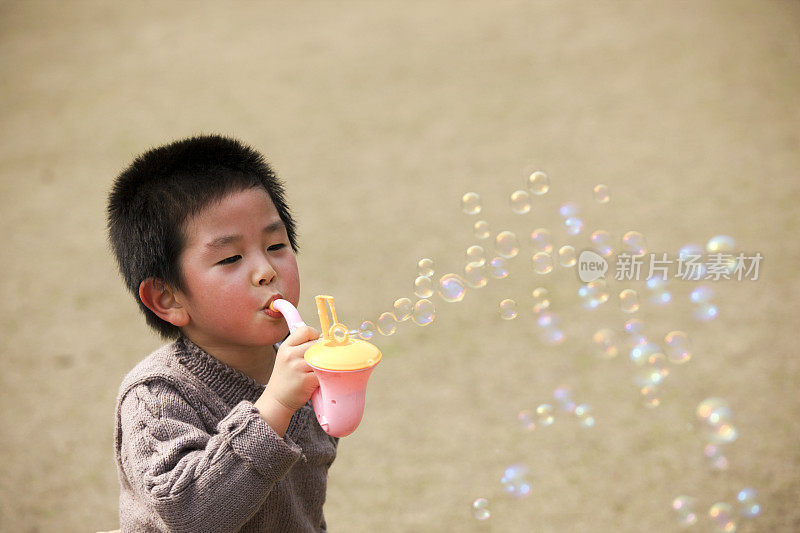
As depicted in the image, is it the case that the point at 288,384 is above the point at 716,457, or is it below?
above

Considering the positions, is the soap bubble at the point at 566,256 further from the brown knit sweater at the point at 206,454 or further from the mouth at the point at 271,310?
the mouth at the point at 271,310

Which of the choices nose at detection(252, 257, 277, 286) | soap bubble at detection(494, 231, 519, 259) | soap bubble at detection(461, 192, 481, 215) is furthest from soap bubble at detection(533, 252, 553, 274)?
nose at detection(252, 257, 277, 286)

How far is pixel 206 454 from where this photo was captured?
2.98 feet

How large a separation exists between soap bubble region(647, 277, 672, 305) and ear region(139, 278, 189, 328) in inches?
79.8

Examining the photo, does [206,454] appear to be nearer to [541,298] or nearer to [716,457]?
[716,457]

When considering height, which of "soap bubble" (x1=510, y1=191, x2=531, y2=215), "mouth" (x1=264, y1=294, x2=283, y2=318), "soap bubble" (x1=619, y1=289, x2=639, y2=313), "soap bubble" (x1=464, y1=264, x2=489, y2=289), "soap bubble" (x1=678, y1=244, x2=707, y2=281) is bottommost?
"soap bubble" (x1=678, y1=244, x2=707, y2=281)

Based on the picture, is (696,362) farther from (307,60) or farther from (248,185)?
(307,60)

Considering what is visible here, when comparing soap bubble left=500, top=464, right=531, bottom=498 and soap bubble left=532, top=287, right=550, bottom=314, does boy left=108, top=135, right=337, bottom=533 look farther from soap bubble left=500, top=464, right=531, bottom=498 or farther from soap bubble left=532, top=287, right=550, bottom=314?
soap bubble left=500, top=464, right=531, bottom=498

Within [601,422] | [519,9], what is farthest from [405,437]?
[519,9]

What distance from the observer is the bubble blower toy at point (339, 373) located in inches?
35.2

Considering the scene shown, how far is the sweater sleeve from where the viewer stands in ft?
2.92

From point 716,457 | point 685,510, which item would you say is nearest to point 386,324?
point 685,510

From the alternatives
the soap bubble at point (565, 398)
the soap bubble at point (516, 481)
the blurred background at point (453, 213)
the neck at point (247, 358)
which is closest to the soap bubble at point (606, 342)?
the blurred background at point (453, 213)

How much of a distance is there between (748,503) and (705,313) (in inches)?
40.4
